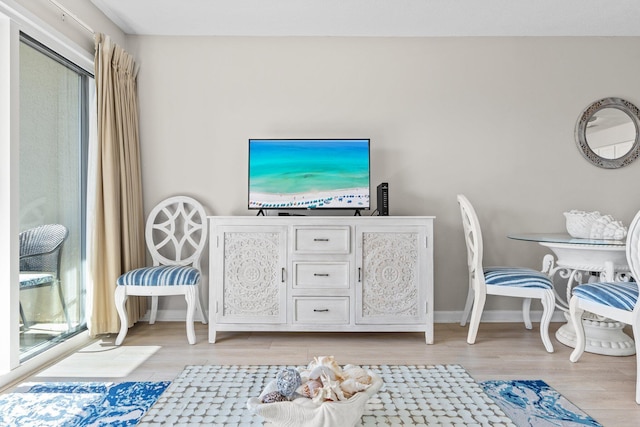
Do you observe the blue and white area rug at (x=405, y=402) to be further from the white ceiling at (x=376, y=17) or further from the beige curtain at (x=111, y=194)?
the white ceiling at (x=376, y=17)

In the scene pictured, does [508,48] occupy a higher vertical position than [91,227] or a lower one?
higher

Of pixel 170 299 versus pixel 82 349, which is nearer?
pixel 82 349

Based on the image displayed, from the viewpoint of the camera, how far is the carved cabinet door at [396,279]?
294cm

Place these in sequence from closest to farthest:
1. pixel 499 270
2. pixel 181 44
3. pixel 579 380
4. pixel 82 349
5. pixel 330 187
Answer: pixel 579 380 < pixel 82 349 < pixel 499 270 < pixel 330 187 < pixel 181 44

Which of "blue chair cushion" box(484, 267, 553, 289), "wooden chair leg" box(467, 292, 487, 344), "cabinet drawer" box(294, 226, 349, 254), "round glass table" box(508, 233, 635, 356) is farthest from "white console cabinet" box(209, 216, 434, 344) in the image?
"round glass table" box(508, 233, 635, 356)

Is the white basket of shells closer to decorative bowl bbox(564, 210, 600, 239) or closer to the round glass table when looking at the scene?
the round glass table

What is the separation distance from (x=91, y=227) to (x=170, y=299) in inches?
35.6

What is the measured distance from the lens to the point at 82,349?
9.19 ft

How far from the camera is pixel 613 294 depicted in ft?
7.36

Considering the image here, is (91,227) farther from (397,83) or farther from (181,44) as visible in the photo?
(397,83)

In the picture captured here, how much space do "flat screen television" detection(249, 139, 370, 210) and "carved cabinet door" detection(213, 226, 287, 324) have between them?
399 mm

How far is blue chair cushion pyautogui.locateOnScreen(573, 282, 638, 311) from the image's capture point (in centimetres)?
216

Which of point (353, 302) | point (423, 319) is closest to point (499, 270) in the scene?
point (423, 319)

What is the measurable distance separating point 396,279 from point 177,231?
6.15 feet
